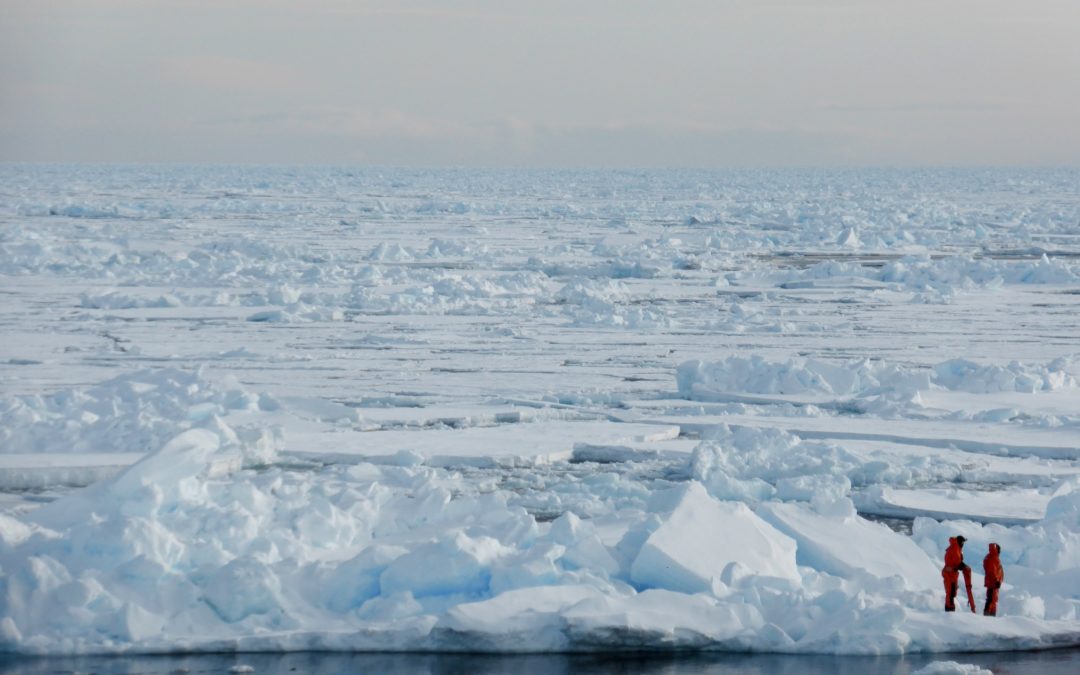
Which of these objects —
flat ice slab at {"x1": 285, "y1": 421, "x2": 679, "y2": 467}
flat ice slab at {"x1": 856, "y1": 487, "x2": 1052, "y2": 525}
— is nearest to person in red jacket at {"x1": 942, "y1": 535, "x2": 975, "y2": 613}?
flat ice slab at {"x1": 856, "y1": 487, "x2": 1052, "y2": 525}

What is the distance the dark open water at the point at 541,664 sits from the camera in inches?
205

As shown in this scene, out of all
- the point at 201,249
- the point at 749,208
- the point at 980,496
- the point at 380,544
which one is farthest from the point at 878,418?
the point at 749,208

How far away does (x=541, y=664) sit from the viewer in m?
5.30

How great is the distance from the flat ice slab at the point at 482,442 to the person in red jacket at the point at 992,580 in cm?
347

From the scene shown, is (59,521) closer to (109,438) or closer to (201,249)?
(109,438)

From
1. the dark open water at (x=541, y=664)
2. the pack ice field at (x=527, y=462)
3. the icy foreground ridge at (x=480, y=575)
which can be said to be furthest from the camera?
the pack ice field at (x=527, y=462)

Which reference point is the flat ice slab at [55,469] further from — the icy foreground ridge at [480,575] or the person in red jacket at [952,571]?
the person in red jacket at [952,571]

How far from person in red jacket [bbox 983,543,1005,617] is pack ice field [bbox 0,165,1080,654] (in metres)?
0.16

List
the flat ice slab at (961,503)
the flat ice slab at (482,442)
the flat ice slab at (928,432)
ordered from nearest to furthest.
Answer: the flat ice slab at (961,503)
the flat ice slab at (482,442)
the flat ice slab at (928,432)

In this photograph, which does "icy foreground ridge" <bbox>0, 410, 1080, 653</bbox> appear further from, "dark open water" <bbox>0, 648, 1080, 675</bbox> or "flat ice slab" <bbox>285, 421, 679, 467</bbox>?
"flat ice slab" <bbox>285, 421, 679, 467</bbox>

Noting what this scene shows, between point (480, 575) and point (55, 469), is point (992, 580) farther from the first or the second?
point (55, 469)

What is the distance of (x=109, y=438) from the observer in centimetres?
866

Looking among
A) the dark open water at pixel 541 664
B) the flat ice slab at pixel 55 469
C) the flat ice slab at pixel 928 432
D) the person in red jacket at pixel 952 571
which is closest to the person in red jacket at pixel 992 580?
the person in red jacket at pixel 952 571

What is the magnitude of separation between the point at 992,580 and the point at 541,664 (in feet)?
6.55
